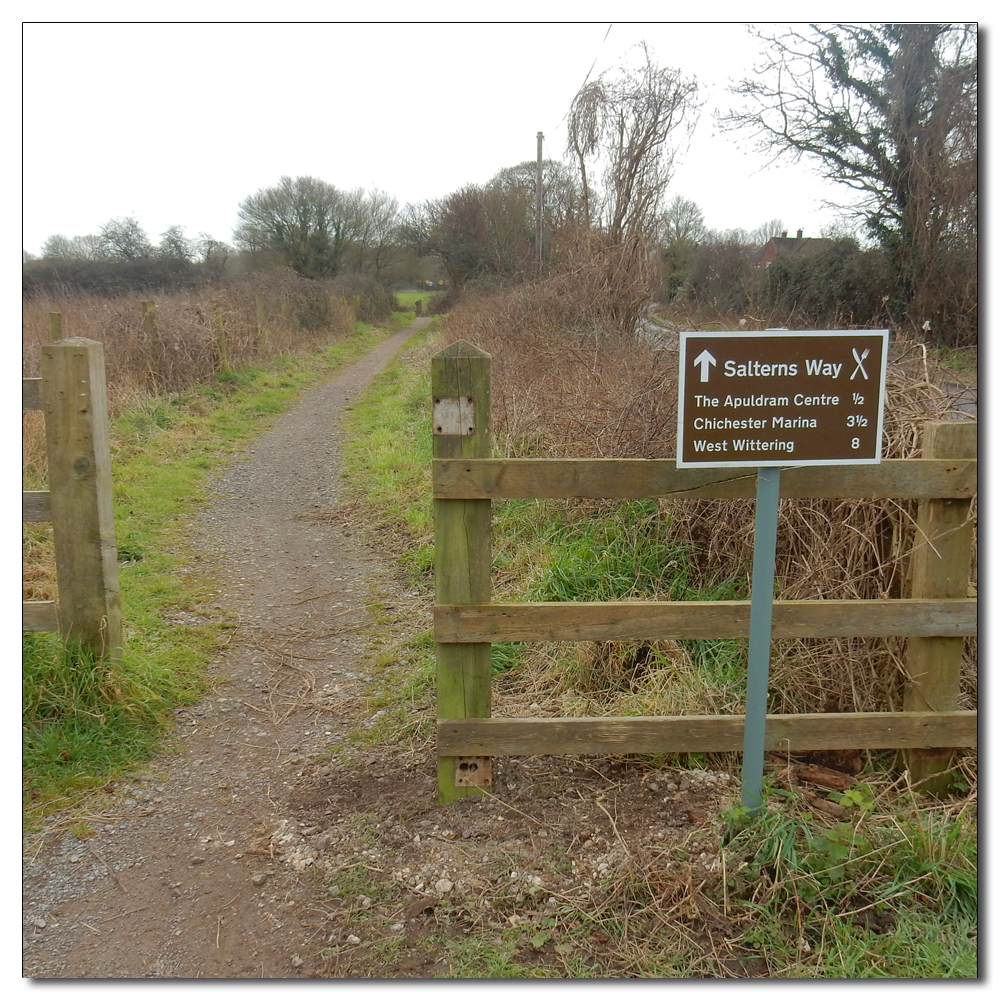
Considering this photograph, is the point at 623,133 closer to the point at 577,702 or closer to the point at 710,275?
the point at 710,275

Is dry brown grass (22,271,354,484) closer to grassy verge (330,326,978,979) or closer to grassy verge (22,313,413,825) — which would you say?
grassy verge (22,313,413,825)

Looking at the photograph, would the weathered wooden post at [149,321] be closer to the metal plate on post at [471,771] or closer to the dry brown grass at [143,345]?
the dry brown grass at [143,345]

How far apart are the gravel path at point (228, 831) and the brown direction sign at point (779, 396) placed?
2.19 m

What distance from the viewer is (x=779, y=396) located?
2.70 m

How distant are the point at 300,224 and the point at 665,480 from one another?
111 feet

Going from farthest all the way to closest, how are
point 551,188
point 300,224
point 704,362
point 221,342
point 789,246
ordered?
point 300,224 → point 551,188 → point 789,246 → point 221,342 → point 704,362

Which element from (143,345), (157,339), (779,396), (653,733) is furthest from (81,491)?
(157,339)

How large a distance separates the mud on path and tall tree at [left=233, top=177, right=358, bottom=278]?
99.1 feet

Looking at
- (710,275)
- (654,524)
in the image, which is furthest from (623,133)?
(654,524)

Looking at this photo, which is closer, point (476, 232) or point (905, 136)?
point (905, 136)

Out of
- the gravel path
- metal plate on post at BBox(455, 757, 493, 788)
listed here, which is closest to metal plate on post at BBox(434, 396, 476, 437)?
metal plate on post at BBox(455, 757, 493, 788)

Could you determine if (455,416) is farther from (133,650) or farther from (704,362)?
(133,650)

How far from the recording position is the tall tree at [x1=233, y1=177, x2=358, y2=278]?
32.1 m

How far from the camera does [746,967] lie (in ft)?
8.45
